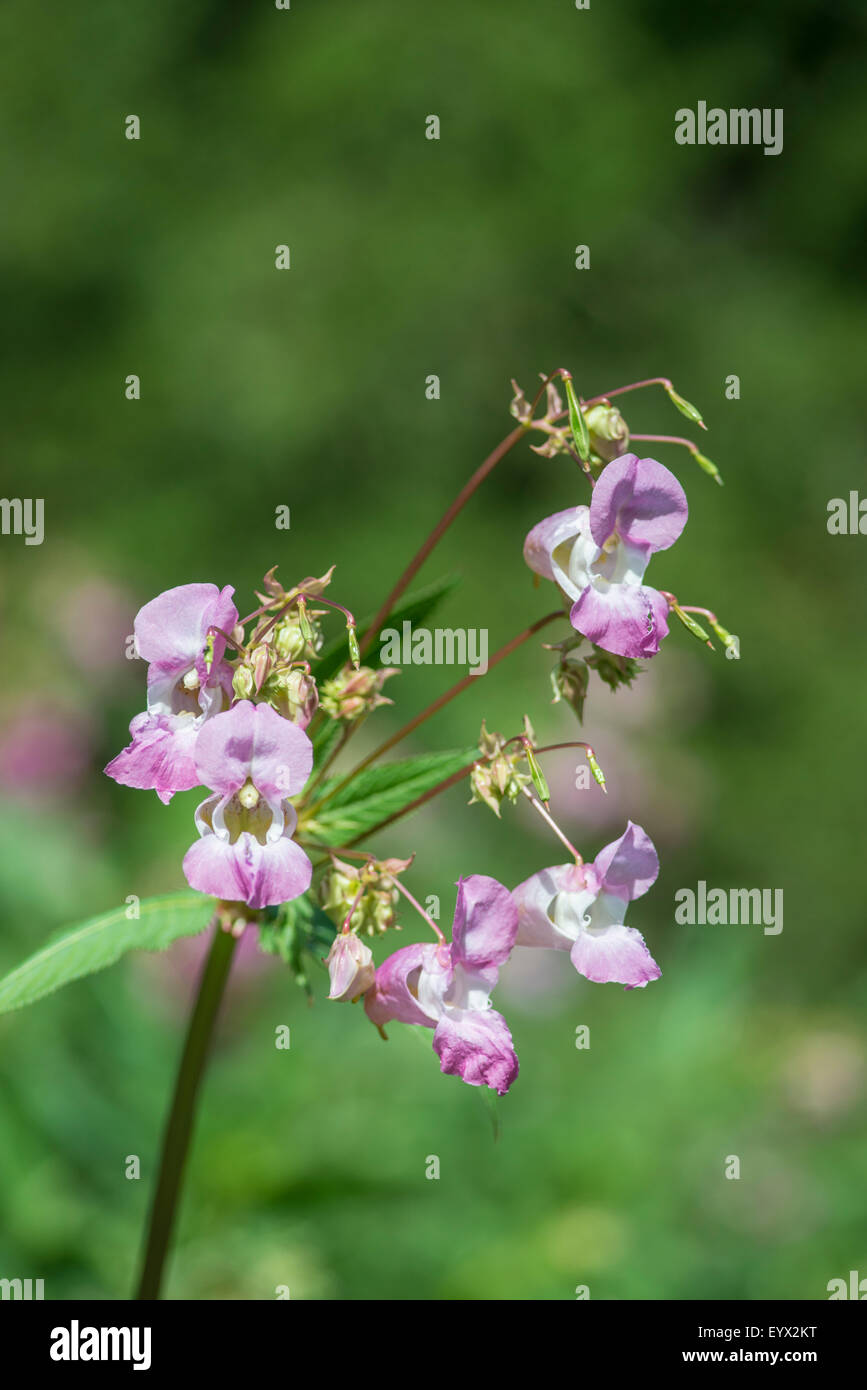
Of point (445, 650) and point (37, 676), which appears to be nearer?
point (37, 676)

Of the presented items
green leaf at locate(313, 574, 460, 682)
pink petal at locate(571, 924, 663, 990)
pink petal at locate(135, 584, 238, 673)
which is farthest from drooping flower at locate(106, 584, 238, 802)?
pink petal at locate(571, 924, 663, 990)

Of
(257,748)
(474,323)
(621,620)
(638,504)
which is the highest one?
(474,323)

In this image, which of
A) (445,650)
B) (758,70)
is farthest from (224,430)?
(758,70)

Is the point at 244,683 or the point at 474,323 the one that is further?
the point at 474,323

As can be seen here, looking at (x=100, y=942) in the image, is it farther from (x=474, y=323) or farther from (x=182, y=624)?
(x=474, y=323)

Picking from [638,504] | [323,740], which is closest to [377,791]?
[323,740]

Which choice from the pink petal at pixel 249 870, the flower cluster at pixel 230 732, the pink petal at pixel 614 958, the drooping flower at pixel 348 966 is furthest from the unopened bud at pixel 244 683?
the pink petal at pixel 614 958
